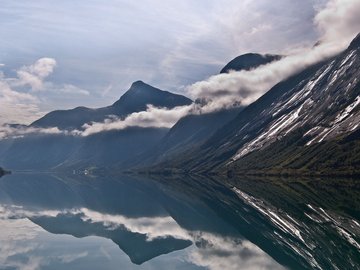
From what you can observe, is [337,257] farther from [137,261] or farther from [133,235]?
[133,235]

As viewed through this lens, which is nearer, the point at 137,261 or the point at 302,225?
the point at 137,261

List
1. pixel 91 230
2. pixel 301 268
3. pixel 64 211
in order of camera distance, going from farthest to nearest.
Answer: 1. pixel 64 211
2. pixel 91 230
3. pixel 301 268

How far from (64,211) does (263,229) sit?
254 ft

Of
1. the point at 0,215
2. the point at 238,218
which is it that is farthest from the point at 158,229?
the point at 0,215

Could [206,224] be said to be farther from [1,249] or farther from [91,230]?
[1,249]

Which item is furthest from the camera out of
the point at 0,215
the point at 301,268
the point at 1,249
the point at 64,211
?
the point at 64,211

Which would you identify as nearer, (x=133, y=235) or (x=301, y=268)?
(x=301, y=268)

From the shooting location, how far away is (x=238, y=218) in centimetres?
11488

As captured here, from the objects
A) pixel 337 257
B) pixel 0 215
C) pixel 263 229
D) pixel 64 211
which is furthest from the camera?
pixel 64 211

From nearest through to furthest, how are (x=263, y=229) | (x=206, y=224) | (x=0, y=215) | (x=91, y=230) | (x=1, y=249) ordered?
1. (x=1, y=249)
2. (x=263, y=229)
3. (x=91, y=230)
4. (x=206, y=224)
5. (x=0, y=215)

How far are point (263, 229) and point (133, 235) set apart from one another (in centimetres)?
2775

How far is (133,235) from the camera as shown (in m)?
99.4

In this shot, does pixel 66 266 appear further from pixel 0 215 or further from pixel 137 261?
pixel 0 215

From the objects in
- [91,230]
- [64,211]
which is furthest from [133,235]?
[64,211]
